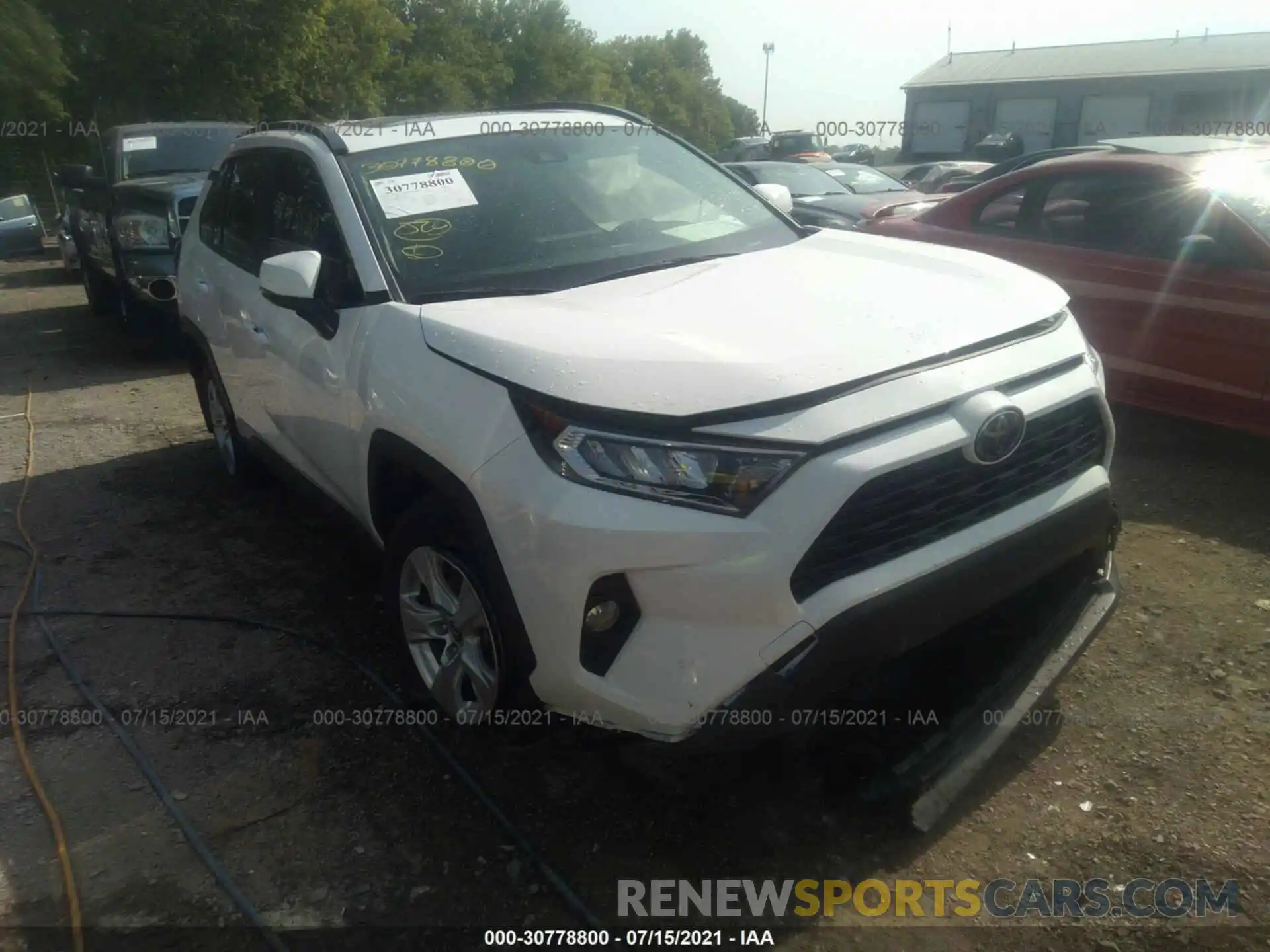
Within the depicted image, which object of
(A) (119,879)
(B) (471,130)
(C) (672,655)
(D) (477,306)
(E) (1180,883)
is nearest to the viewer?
(C) (672,655)

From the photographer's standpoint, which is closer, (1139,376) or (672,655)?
(672,655)

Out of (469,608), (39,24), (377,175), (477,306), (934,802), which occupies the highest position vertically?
(39,24)

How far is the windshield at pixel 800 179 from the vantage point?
1122 cm

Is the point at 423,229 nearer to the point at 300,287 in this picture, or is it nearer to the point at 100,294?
the point at 300,287

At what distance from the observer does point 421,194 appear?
11.0ft

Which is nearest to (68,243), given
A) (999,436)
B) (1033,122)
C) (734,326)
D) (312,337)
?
(312,337)

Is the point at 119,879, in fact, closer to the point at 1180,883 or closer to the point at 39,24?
the point at 1180,883

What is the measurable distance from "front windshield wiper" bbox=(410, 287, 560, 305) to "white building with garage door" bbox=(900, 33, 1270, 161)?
35.2m

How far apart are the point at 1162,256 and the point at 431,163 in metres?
3.64

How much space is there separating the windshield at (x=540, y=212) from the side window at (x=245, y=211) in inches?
37.6

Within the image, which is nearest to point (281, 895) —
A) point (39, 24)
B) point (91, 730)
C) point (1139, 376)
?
point (91, 730)

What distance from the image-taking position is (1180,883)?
2.42m

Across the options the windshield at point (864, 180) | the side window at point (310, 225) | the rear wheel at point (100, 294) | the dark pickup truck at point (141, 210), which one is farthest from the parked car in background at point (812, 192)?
the rear wheel at point (100, 294)

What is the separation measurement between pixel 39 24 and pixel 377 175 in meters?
19.2
